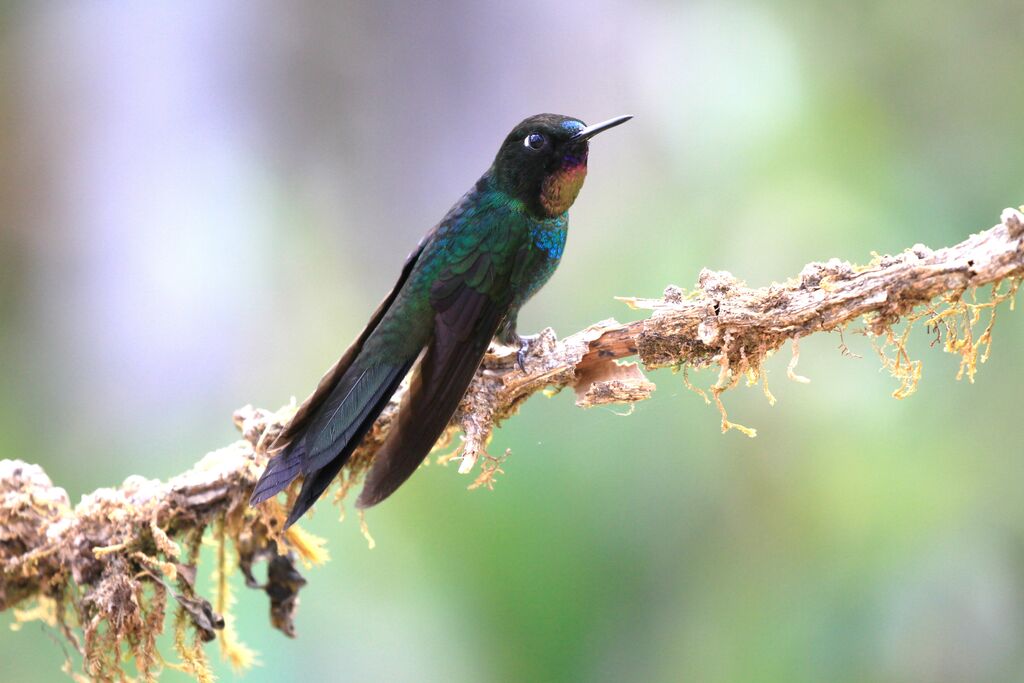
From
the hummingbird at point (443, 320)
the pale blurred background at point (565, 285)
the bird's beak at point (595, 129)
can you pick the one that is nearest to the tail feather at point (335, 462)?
the hummingbird at point (443, 320)

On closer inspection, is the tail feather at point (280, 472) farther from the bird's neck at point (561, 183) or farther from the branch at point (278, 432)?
the bird's neck at point (561, 183)

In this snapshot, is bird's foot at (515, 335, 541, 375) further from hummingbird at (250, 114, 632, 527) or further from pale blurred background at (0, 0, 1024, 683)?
pale blurred background at (0, 0, 1024, 683)

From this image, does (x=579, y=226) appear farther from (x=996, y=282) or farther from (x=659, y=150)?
(x=996, y=282)

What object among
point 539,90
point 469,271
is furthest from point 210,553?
point 539,90

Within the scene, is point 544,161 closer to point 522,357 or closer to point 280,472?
point 522,357

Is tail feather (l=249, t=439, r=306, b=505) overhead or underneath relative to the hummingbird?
underneath

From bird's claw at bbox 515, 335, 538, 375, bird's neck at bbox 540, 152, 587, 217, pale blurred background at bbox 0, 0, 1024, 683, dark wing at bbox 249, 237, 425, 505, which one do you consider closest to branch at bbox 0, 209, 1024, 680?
bird's claw at bbox 515, 335, 538, 375
